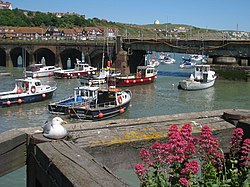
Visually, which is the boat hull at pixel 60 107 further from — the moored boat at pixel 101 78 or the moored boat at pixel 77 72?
the moored boat at pixel 77 72

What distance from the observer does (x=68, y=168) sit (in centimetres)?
332

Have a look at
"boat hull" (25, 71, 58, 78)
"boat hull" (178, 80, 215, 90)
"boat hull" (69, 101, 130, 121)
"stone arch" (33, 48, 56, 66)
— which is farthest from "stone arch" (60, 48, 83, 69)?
"boat hull" (69, 101, 130, 121)

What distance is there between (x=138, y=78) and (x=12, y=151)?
135 feet

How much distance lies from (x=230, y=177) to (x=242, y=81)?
47709 mm

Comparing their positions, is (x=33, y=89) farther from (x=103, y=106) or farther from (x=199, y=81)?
(x=199, y=81)

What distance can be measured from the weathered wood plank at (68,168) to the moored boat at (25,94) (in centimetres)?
2792

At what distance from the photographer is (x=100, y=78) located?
46719 mm

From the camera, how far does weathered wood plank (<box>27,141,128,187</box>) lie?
120 inches

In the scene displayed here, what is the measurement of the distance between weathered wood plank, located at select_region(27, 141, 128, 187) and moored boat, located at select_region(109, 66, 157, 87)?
36564mm

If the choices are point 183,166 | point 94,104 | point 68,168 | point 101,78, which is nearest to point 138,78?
point 101,78

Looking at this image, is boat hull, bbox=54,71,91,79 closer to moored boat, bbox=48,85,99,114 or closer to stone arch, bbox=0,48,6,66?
moored boat, bbox=48,85,99,114

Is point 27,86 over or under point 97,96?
over

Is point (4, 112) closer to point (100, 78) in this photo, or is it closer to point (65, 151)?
point (100, 78)

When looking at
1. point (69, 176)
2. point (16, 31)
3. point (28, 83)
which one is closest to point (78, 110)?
point (28, 83)
